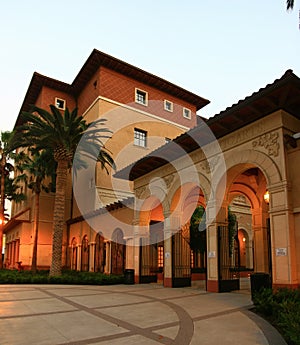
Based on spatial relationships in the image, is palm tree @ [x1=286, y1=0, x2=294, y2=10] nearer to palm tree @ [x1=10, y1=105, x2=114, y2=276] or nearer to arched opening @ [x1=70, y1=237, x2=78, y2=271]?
palm tree @ [x1=10, y1=105, x2=114, y2=276]

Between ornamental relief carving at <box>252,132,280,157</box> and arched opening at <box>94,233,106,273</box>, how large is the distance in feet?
51.3

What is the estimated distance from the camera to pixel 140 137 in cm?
3080

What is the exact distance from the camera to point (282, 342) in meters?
6.39

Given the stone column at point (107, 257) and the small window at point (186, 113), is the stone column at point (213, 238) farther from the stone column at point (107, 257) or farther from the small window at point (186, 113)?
the small window at point (186, 113)

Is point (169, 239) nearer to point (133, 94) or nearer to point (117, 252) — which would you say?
point (117, 252)

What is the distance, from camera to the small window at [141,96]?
30.5m

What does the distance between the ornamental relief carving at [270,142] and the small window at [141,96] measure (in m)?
19.7

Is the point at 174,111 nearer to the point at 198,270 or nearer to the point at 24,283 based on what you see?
the point at 198,270

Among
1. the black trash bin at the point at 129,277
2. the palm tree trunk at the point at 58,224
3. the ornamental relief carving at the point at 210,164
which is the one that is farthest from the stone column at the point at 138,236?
the ornamental relief carving at the point at 210,164

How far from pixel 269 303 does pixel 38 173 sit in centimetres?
2183

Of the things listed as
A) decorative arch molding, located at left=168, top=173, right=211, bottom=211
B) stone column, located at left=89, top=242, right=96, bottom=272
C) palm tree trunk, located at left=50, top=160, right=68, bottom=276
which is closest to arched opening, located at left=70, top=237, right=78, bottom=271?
stone column, located at left=89, top=242, right=96, bottom=272

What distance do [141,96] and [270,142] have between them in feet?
68.3

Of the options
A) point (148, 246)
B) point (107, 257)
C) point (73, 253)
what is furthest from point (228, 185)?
point (73, 253)

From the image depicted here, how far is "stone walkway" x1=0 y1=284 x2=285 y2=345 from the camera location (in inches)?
256
